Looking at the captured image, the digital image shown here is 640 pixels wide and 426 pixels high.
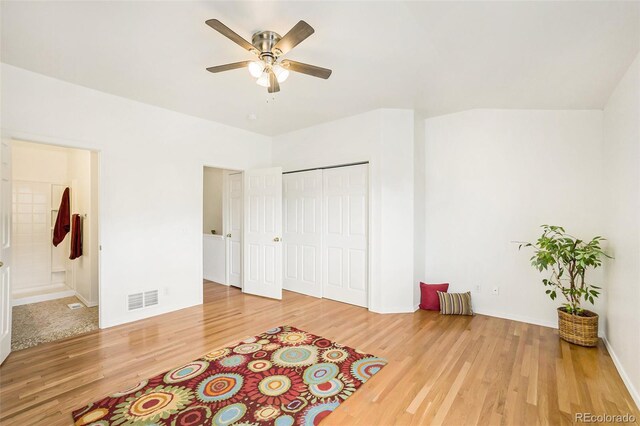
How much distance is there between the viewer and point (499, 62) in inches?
97.7

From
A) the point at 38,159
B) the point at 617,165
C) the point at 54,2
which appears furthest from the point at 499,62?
the point at 38,159

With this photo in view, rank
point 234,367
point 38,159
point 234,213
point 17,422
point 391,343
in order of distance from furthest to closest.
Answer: point 234,213, point 38,159, point 391,343, point 234,367, point 17,422

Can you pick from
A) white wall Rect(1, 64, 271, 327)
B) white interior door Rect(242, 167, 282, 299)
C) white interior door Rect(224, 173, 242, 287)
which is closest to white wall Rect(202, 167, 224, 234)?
white interior door Rect(224, 173, 242, 287)

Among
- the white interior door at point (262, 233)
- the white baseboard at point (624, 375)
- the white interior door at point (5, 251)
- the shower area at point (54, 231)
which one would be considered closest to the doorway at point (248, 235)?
the white interior door at point (262, 233)

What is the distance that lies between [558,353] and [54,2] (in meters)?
4.94

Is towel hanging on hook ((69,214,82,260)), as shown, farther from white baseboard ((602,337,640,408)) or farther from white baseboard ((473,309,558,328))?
white baseboard ((602,337,640,408))

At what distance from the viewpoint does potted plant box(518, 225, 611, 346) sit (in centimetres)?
281

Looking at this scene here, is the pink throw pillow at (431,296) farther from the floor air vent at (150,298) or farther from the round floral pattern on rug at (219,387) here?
the floor air vent at (150,298)

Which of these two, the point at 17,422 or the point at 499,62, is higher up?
the point at 499,62

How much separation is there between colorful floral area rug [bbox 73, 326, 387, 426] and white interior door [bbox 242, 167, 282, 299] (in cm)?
167

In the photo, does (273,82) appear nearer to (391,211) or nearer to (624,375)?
(391,211)

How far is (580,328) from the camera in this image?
112 inches

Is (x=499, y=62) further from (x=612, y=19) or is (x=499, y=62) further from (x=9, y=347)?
Result: (x=9, y=347)

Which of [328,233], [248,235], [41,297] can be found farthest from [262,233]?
[41,297]
